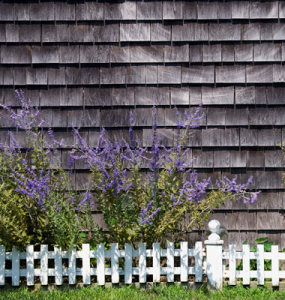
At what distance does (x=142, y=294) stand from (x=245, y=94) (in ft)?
7.71

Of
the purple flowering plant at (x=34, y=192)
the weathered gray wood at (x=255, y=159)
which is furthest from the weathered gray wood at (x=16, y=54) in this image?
the weathered gray wood at (x=255, y=159)

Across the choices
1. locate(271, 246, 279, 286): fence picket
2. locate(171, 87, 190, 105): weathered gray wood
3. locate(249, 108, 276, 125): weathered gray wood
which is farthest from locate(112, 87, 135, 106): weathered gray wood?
locate(271, 246, 279, 286): fence picket

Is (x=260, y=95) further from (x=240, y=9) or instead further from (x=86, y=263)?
(x=86, y=263)

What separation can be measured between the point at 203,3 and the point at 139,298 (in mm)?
3077

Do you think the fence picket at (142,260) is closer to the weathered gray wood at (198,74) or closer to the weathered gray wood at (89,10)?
the weathered gray wood at (198,74)

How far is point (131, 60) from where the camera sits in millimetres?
4062

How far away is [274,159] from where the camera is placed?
13.3 feet

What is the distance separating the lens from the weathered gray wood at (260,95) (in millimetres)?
4062

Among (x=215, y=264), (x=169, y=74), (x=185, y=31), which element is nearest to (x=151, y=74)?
(x=169, y=74)

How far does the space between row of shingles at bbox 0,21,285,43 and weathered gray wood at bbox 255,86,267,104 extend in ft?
1.75

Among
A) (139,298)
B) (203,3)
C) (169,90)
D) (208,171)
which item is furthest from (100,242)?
(203,3)

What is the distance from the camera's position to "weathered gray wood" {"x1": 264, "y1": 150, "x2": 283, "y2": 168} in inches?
159

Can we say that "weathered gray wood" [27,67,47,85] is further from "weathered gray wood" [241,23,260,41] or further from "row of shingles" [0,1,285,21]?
"weathered gray wood" [241,23,260,41]

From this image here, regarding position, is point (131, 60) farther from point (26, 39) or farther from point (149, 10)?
point (26, 39)
